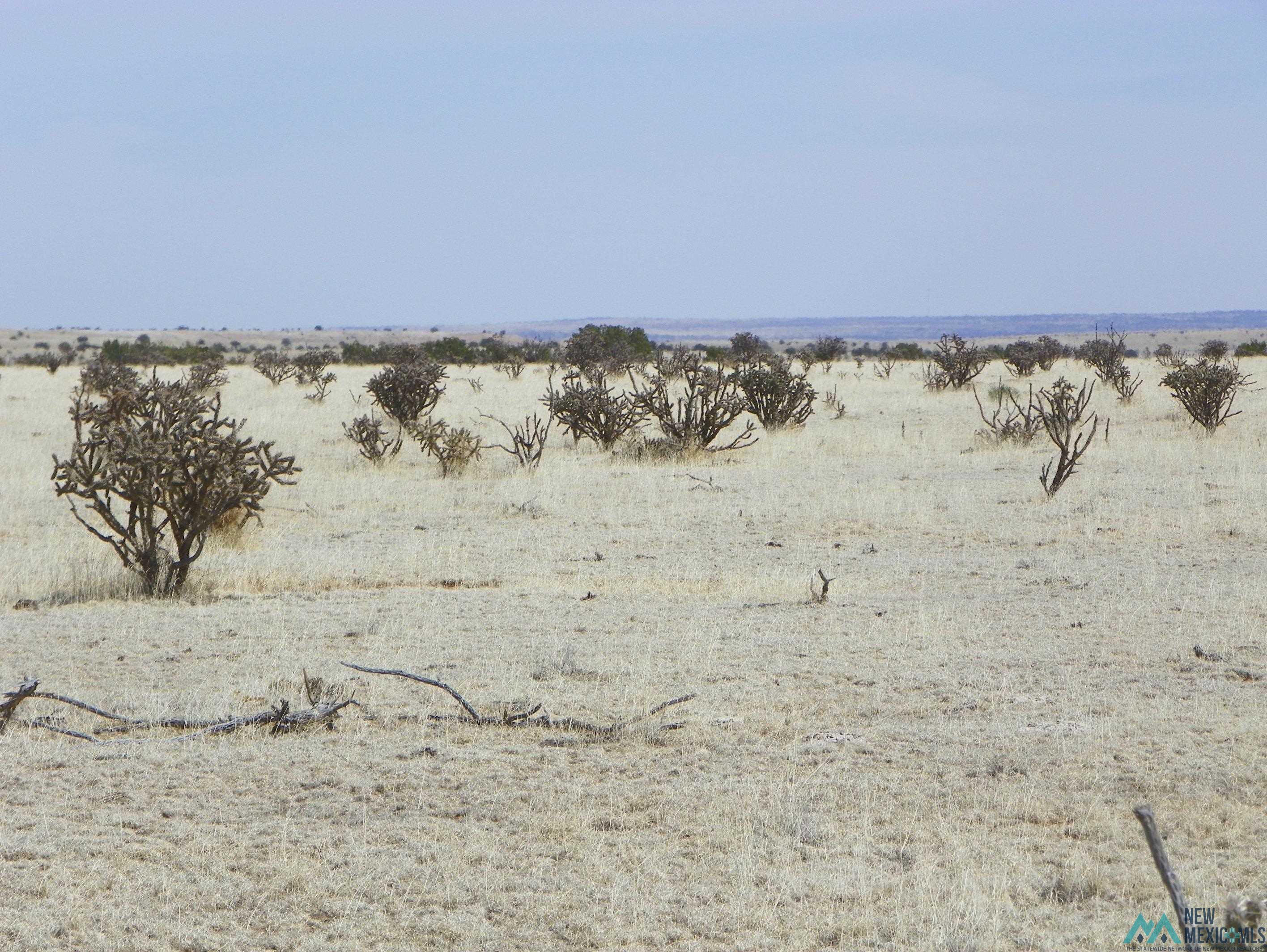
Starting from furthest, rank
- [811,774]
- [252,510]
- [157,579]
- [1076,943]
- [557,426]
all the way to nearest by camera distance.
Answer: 1. [557,426]
2. [252,510]
3. [157,579]
4. [811,774]
5. [1076,943]

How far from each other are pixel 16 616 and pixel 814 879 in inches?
241

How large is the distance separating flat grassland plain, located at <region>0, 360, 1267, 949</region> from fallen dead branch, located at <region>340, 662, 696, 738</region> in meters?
0.06

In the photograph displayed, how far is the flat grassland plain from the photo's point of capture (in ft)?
13.1

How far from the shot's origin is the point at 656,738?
5.56m

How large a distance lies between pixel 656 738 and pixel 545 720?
53 centimetres

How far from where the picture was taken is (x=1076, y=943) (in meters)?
3.73

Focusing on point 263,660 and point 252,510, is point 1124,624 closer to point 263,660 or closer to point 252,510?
point 263,660

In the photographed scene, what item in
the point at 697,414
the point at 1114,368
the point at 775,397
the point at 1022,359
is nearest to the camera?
the point at 697,414

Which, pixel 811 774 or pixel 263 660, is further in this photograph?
pixel 263 660

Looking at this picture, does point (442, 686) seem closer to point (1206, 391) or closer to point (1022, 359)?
point (1206, 391)

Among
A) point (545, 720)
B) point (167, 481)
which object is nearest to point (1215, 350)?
point (167, 481)

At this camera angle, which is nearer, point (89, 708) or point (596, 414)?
point (89, 708)

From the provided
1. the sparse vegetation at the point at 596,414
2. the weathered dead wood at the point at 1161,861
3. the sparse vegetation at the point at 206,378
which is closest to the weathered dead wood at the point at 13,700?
the weathered dead wood at the point at 1161,861

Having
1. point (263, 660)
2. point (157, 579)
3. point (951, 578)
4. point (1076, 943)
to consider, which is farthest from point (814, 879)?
point (157, 579)
